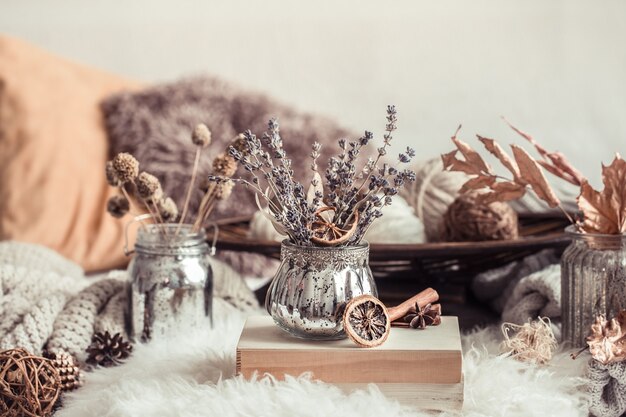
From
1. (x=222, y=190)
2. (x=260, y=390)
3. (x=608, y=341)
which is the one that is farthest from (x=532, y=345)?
(x=222, y=190)

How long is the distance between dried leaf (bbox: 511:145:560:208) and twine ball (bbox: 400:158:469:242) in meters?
0.33

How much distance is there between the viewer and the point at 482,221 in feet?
4.13

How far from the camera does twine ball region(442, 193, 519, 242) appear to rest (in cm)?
126

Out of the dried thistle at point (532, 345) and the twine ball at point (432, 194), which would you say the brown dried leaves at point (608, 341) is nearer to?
the dried thistle at point (532, 345)

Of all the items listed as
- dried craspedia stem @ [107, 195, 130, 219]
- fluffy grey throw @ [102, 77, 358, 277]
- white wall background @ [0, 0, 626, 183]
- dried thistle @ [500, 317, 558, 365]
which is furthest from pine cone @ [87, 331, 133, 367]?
white wall background @ [0, 0, 626, 183]

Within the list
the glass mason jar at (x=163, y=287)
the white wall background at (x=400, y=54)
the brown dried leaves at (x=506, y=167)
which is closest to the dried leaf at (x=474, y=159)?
the brown dried leaves at (x=506, y=167)

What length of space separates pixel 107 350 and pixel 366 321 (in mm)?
393

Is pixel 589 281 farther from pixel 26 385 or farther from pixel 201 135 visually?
pixel 26 385

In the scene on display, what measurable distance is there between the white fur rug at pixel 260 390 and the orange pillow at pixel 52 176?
3.32 ft

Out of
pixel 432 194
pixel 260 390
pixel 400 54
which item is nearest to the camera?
pixel 260 390

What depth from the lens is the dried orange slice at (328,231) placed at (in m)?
0.84

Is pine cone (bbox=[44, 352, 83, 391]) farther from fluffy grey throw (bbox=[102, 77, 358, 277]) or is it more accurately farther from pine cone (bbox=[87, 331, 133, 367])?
fluffy grey throw (bbox=[102, 77, 358, 277])

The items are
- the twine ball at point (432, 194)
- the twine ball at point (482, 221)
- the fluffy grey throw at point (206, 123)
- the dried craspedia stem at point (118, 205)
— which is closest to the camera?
the dried craspedia stem at point (118, 205)

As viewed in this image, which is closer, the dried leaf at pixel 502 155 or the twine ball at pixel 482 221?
the dried leaf at pixel 502 155
